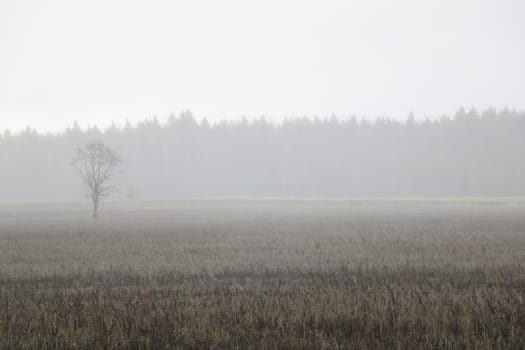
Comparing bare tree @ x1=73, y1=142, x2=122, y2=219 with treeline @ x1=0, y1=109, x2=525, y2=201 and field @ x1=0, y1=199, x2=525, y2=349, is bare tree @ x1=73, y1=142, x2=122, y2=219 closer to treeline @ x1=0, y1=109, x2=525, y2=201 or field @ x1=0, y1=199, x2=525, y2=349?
field @ x1=0, y1=199, x2=525, y2=349

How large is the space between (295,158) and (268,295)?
96.1 m

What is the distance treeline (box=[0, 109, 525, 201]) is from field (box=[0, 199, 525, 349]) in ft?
262

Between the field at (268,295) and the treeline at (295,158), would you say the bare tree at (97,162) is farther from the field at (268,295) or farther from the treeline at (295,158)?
the treeline at (295,158)

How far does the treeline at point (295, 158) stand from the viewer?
9656cm

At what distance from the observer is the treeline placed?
96.6 m

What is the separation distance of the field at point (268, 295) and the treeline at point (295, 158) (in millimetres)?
79768

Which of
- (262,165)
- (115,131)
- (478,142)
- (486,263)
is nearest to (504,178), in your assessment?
(478,142)

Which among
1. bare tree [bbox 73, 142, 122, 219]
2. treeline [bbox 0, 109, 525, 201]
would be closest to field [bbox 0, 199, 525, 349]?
bare tree [bbox 73, 142, 122, 219]

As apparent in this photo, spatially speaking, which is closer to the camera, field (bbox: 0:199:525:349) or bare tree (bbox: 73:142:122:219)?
field (bbox: 0:199:525:349)

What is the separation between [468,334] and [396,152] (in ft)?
331

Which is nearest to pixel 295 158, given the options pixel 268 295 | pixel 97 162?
pixel 97 162

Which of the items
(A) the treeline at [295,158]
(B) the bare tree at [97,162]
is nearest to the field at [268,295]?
(B) the bare tree at [97,162]

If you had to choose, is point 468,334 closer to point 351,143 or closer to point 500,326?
point 500,326

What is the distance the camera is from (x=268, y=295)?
31.3 feet
